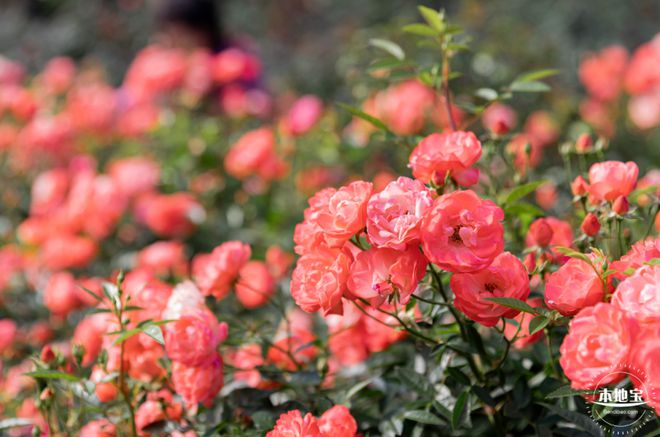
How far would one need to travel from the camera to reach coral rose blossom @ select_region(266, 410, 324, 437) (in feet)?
2.77

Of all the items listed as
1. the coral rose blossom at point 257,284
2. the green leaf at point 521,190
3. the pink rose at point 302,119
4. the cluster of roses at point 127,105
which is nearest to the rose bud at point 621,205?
the green leaf at point 521,190

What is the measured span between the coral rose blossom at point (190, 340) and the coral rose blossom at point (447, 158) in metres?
0.35

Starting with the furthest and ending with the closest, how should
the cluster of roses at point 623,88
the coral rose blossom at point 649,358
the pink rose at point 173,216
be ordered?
the cluster of roses at point 623,88
the pink rose at point 173,216
the coral rose blossom at point 649,358

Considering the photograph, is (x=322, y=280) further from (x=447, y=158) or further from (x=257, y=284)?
(x=257, y=284)

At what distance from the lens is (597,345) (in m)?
0.71

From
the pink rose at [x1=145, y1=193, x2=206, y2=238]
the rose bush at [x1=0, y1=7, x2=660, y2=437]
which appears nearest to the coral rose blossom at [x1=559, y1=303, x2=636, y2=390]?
the rose bush at [x1=0, y1=7, x2=660, y2=437]

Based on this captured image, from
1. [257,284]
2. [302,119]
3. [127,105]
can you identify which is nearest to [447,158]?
[257,284]

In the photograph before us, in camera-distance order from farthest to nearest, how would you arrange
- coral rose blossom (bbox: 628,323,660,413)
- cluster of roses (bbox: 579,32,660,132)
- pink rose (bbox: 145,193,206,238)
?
cluster of roses (bbox: 579,32,660,132)
pink rose (bbox: 145,193,206,238)
coral rose blossom (bbox: 628,323,660,413)

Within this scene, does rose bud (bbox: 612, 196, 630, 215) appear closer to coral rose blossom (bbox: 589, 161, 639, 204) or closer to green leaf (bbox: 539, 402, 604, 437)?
coral rose blossom (bbox: 589, 161, 639, 204)

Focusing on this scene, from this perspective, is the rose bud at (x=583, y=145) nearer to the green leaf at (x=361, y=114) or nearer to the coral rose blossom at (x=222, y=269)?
the green leaf at (x=361, y=114)

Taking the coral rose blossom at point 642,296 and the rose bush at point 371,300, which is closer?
the coral rose blossom at point 642,296

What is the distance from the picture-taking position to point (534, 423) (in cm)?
96

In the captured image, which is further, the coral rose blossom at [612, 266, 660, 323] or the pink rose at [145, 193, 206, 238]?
the pink rose at [145, 193, 206, 238]

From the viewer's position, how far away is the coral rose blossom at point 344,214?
827mm
